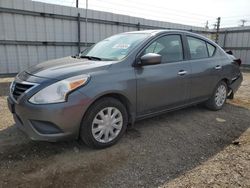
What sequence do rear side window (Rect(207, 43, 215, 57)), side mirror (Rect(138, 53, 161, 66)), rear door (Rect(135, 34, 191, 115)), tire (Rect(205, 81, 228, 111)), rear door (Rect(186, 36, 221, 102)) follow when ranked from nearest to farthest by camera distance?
side mirror (Rect(138, 53, 161, 66)), rear door (Rect(135, 34, 191, 115)), rear door (Rect(186, 36, 221, 102)), rear side window (Rect(207, 43, 215, 57)), tire (Rect(205, 81, 228, 111))

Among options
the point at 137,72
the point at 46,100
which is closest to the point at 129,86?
the point at 137,72

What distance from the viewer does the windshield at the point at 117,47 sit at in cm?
313

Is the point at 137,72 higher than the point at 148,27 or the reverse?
the reverse

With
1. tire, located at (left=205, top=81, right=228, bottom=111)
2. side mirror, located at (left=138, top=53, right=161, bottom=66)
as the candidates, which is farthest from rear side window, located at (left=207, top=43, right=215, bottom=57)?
side mirror, located at (left=138, top=53, right=161, bottom=66)

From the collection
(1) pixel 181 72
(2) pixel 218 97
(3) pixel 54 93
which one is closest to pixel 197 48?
(1) pixel 181 72

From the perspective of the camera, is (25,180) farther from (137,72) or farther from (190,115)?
(190,115)

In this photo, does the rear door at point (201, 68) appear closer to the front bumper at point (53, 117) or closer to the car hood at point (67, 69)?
the car hood at point (67, 69)

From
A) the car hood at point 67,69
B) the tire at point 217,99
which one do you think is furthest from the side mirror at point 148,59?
the tire at point 217,99

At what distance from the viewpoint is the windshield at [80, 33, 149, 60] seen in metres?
3.13

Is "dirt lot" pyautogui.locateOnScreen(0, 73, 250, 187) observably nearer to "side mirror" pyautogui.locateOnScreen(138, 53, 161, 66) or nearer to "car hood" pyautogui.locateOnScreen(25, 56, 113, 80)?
"car hood" pyautogui.locateOnScreen(25, 56, 113, 80)

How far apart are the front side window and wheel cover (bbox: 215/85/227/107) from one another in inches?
54.3

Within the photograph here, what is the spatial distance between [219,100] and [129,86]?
2513 mm

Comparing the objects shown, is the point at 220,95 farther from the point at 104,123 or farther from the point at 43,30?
the point at 43,30

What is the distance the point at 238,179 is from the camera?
228 cm
